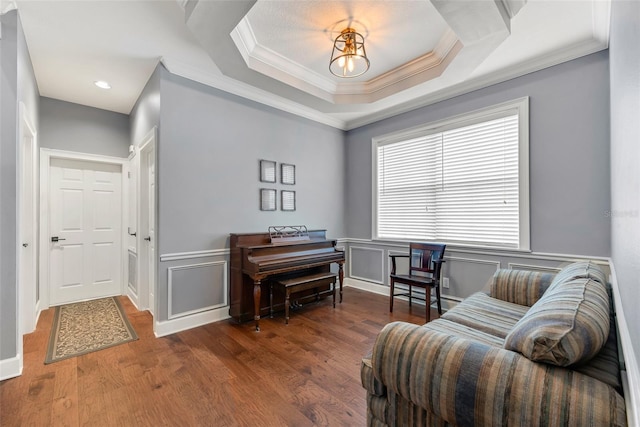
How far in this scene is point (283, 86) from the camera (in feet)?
10.6

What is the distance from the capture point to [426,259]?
3.50 m

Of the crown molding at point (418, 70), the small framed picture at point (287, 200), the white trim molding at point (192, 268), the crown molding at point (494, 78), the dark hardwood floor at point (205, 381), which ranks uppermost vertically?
the crown molding at point (418, 70)

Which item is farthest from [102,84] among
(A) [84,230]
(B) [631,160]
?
(B) [631,160]

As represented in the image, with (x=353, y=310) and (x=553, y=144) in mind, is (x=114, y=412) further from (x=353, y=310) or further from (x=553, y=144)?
(x=553, y=144)

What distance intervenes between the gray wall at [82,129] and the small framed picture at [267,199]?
229cm

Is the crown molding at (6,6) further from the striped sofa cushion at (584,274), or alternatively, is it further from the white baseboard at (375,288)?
the white baseboard at (375,288)

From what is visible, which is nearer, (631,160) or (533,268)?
(631,160)

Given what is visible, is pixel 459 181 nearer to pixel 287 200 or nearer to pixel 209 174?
pixel 287 200

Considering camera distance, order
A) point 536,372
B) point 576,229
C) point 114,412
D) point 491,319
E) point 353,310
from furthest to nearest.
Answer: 1. point 353,310
2. point 576,229
3. point 491,319
4. point 114,412
5. point 536,372

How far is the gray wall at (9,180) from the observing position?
2.07 m

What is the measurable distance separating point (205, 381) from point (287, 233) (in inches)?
73.4

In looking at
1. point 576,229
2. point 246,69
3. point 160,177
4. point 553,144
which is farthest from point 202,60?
point 576,229

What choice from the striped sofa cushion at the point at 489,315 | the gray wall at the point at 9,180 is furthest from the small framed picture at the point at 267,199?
the striped sofa cushion at the point at 489,315

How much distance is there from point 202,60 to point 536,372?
342 cm
